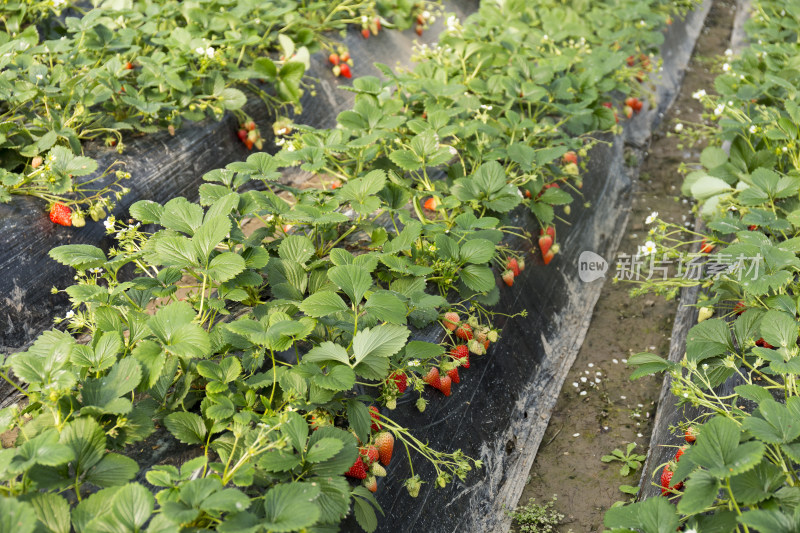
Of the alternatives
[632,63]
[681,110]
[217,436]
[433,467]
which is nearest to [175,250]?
[217,436]

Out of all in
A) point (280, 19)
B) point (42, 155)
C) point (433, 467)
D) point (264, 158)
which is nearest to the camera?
point (433, 467)

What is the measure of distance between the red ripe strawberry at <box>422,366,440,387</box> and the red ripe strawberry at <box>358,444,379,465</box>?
0.40 meters

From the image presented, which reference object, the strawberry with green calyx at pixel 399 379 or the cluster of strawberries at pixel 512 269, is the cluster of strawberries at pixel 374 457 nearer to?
the strawberry with green calyx at pixel 399 379

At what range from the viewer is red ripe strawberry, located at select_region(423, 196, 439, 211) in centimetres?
305

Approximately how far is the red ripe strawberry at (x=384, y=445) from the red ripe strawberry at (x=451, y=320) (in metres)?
0.57

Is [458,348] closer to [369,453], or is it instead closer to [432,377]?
[432,377]

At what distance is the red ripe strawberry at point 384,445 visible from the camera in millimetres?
2098

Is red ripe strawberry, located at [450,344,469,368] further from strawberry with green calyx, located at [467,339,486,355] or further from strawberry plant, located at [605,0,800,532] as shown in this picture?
strawberry plant, located at [605,0,800,532]

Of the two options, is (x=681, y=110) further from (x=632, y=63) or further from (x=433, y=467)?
(x=433, y=467)

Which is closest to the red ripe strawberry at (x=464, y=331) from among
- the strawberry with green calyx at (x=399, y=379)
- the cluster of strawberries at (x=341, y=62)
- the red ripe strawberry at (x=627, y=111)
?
the strawberry with green calyx at (x=399, y=379)

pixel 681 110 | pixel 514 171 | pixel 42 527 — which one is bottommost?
pixel 681 110

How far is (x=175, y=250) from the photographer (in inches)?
84.4

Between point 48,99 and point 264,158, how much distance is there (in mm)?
1165

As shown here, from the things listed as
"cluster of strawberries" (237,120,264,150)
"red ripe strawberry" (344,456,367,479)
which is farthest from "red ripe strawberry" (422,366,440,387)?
"cluster of strawberries" (237,120,264,150)
